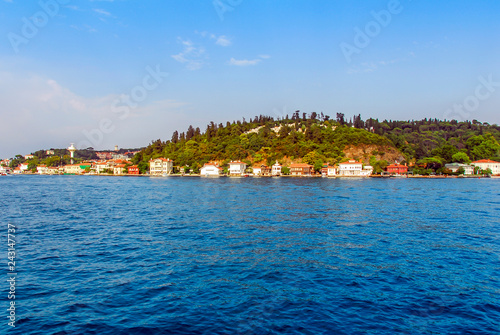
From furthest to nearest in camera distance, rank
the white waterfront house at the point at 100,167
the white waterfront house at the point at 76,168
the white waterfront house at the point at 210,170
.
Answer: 1. the white waterfront house at the point at 76,168
2. the white waterfront house at the point at 100,167
3. the white waterfront house at the point at 210,170

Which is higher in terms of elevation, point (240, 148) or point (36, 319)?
point (240, 148)

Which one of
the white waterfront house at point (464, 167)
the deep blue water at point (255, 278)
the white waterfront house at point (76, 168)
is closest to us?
the deep blue water at point (255, 278)

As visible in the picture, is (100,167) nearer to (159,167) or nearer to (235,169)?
(159,167)

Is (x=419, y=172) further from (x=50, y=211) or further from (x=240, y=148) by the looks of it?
(x=50, y=211)

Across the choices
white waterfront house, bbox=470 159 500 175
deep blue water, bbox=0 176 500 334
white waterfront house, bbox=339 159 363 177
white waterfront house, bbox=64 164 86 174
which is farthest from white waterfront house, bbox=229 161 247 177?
deep blue water, bbox=0 176 500 334

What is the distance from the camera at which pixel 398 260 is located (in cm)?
1484

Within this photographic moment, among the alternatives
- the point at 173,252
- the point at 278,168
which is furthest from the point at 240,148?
the point at 173,252

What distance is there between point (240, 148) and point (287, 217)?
129 meters

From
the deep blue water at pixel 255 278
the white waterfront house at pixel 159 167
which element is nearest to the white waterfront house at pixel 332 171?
the white waterfront house at pixel 159 167

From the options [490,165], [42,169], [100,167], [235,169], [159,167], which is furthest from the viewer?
[42,169]

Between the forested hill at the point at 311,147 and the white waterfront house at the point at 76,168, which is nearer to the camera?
the forested hill at the point at 311,147

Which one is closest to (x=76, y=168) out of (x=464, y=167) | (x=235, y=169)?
(x=235, y=169)

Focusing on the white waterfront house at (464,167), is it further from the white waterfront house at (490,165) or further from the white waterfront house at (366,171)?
the white waterfront house at (366,171)

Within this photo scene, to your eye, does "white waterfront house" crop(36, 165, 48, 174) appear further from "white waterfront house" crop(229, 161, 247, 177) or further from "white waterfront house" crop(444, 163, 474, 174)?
"white waterfront house" crop(444, 163, 474, 174)
